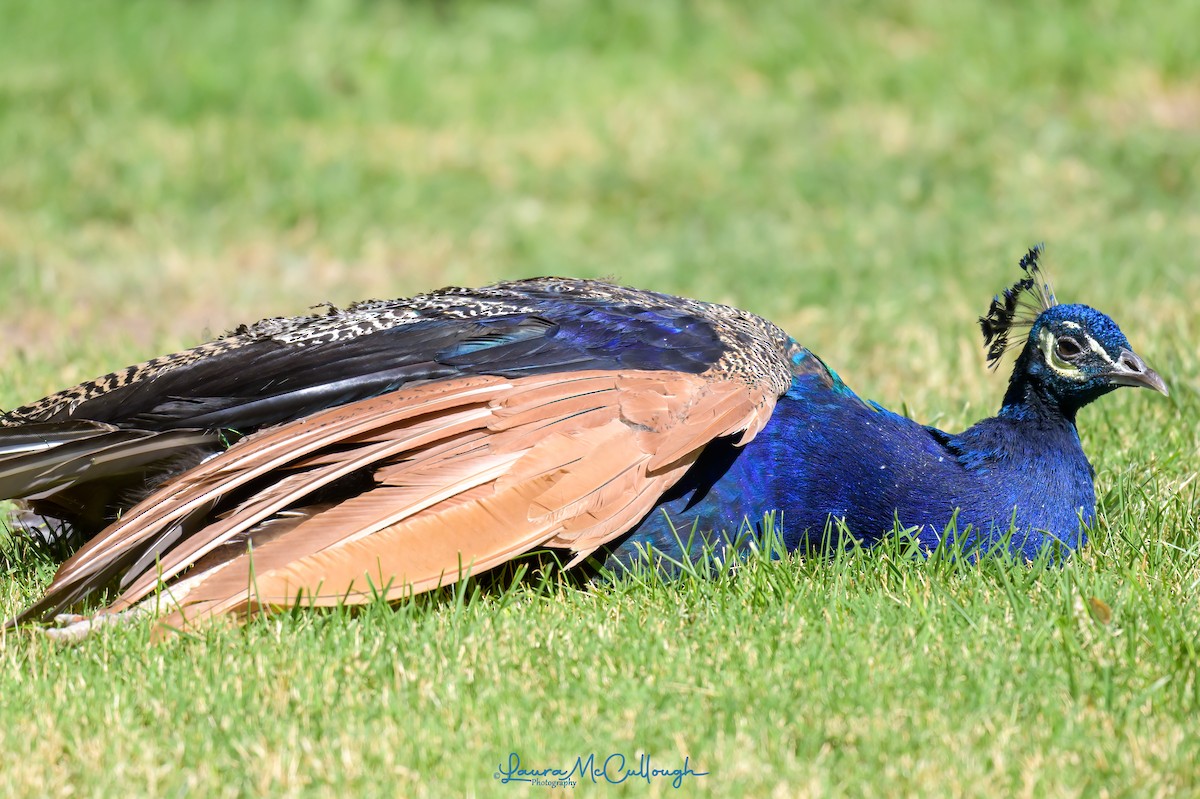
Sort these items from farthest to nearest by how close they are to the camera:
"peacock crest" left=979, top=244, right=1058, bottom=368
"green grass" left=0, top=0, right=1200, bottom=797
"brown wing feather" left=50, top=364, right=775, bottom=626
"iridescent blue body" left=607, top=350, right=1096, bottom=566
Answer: "peacock crest" left=979, top=244, right=1058, bottom=368 < "iridescent blue body" left=607, top=350, right=1096, bottom=566 < "brown wing feather" left=50, top=364, right=775, bottom=626 < "green grass" left=0, top=0, right=1200, bottom=797

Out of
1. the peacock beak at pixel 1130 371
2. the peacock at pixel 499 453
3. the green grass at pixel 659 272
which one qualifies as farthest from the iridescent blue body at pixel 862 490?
the peacock beak at pixel 1130 371

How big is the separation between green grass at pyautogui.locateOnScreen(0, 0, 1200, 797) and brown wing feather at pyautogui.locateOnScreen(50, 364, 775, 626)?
0.39ft

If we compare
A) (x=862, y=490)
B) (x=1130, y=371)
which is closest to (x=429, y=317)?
(x=862, y=490)

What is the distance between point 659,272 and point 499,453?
13.0ft

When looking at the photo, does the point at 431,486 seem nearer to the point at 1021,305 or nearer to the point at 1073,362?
the point at 1073,362

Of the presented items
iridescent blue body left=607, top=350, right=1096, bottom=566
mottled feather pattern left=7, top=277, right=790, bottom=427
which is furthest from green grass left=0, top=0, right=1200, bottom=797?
mottled feather pattern left=7, top=277, right=790, bottom=427

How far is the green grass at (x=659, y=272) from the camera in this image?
2.67m

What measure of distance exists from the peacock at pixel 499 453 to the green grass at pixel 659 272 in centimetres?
13

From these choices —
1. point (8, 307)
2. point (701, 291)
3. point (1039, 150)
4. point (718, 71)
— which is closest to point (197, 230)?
point (8, 307)

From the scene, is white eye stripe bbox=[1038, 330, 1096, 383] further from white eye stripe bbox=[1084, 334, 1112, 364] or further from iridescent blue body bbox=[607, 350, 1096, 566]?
iridescent blue body bbox=[607, 350, 1096, 566]

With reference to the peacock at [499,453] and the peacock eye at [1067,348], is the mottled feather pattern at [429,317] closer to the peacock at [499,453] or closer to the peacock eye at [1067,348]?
the peacock at [499,453]

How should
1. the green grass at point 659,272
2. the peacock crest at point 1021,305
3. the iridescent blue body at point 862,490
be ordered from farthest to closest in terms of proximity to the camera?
the peacock crest at point 1021,305
the iridescent blue body at point 862,490
the green grass at point 659,272

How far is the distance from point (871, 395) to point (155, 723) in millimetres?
3221

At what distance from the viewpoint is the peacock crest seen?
3.92 m
